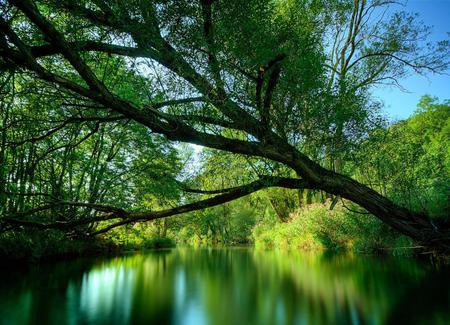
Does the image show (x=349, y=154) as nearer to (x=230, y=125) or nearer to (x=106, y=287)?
(x=230, y=125)

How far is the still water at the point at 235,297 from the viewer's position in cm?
503

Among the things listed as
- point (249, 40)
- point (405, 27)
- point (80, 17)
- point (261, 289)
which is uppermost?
point (405, 27)

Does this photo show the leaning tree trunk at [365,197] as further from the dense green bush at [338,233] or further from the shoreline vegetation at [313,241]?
the dense green bush at [338,233]

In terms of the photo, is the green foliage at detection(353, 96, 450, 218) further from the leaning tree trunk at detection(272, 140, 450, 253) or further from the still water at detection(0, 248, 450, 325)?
the leaning tree trunk at detection(272, 140, 450, 253)

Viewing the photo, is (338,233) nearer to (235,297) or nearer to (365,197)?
(235,297)

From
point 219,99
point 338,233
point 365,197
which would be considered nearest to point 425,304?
point 365,197

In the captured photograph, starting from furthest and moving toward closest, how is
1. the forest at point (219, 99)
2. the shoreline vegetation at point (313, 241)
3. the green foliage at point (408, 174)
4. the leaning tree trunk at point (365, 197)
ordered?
the shoreline vegetation at point (313, 241) < the green foliage at point (408, 174) < the leaning tree trunk at point (365, 197) < the forest at point (219, 99)

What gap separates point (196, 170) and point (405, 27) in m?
8.46

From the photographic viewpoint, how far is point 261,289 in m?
7.78

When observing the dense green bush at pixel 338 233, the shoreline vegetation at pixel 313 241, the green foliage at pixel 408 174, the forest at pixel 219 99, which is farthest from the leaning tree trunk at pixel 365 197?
the dense green bush at pixel 338 233

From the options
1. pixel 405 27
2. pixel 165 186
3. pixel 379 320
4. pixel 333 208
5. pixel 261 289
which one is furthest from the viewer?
pixel 333 208

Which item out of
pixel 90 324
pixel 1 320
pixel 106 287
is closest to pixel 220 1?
pixel 90 324

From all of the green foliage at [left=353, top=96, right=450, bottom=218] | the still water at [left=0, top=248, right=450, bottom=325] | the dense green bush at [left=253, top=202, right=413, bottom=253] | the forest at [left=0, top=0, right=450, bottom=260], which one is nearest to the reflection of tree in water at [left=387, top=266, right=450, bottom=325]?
the still water at [left=0, top=248, right=450, bottom=325]

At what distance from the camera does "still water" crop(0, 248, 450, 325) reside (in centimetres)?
503
